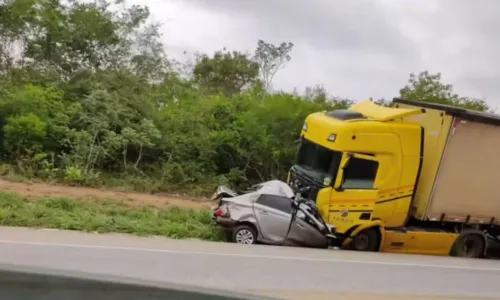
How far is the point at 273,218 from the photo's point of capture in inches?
542

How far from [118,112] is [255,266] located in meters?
10.9

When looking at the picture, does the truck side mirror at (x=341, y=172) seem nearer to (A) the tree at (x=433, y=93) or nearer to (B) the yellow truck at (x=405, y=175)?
(B) the yellow truck at (x=405, y=175)

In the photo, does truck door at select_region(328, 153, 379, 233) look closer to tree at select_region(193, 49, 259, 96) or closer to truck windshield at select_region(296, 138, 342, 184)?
truck windshield at select_region(296, 138, 342, 184)

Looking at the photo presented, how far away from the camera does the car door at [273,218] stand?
13.7 metres

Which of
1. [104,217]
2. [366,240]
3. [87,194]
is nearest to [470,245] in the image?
[366,240]

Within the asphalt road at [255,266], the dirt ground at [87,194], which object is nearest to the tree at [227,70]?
the dirt ground at [87,194]

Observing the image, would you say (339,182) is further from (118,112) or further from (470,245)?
(118,112)

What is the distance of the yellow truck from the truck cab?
22 mm

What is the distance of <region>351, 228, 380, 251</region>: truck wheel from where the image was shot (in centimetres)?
1446

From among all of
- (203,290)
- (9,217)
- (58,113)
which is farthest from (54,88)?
(203,290)

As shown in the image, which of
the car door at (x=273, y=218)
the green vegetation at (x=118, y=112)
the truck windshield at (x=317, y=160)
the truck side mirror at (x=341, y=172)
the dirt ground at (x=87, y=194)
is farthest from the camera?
the green vegetation at (x=118, y=112)

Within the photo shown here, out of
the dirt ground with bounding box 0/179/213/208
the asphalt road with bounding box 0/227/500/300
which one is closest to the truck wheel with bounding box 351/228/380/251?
the asphalt road with bounding box 0/227/500/300

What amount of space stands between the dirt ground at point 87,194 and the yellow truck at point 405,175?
158 inches

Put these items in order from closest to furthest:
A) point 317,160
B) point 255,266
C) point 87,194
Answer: point 255,266 < point 317,160 < point 87,194
